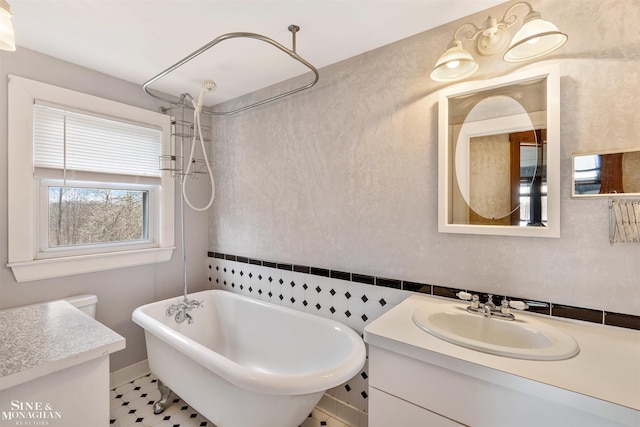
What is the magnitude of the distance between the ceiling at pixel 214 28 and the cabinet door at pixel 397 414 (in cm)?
176

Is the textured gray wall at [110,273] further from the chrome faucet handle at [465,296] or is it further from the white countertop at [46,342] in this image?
the chrome faucet handle at [465,296]

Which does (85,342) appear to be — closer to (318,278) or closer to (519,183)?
(318,278)

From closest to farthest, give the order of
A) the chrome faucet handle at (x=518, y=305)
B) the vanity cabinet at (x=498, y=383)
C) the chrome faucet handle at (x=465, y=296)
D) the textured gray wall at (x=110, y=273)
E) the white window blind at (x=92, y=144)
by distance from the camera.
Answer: the vanity cabinet at (x=498, y=383) < the chrome faucet handle at (x=518, y=305) < the chrome faucet handle at (x=465, y=296) < the textured gray wall at (x=110, y=273) < the white window blind at (x=92, y=144)

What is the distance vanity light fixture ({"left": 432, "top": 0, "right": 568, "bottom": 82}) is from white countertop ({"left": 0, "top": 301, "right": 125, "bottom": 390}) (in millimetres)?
1964

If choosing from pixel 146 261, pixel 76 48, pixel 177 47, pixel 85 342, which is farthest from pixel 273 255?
pixel 76 48

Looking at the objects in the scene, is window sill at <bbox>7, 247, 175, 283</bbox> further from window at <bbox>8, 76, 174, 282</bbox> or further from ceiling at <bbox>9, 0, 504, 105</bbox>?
ceiling at <bbox>9, 0, 504, 105</bbox>

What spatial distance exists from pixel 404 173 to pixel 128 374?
260 cm

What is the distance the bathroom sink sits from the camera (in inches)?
37.2

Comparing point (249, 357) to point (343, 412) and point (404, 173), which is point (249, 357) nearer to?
point (343, 412)

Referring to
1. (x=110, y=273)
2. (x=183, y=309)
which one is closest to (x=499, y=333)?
(x=183, y=309)

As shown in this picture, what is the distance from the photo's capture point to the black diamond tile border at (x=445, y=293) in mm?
1146

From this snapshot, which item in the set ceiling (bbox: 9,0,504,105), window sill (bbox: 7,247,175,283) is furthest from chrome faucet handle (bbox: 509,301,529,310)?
window sill (bbox: 7,247,175,283)

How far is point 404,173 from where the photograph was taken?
166cm

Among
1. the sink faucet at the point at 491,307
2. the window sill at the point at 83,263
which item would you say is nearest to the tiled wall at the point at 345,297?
the sink faucet at the point at 491,307
